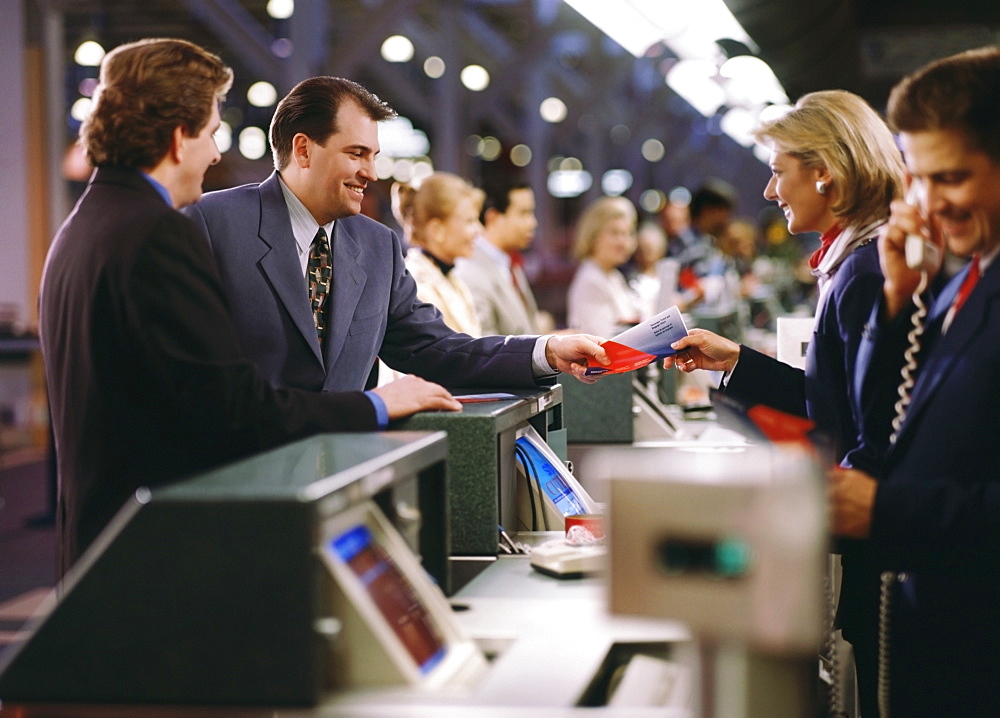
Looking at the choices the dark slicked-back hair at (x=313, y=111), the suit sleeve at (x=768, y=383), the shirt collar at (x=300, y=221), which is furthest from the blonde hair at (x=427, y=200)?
the suit sleeve at (x=768, y=383)

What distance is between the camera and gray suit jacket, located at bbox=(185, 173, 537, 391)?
2.69 m

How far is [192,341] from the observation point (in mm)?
1929

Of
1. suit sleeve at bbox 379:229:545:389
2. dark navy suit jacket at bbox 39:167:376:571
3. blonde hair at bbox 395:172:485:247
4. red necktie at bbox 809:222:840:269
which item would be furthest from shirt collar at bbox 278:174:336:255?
blonde hair at bbox 395:172:485:247

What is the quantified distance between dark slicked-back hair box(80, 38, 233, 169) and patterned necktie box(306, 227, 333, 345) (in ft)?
2.50

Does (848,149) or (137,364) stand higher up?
(848,149)

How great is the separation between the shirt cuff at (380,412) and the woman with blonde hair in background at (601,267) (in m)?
5.13

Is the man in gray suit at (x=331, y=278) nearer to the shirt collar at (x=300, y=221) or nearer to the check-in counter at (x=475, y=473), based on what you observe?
the shirt collar at (x=300, y=221)

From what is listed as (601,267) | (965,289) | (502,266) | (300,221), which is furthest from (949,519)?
(601,267)

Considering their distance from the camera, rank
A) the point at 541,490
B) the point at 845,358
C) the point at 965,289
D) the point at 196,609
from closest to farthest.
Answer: the point at 196,609, the point at 965,289, the point at 845,358, the point at 541,490

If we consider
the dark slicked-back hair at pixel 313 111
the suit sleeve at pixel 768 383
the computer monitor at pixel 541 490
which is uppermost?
the dark slicked-back hair at pixel 313 111

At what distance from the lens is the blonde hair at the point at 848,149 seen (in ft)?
8.48

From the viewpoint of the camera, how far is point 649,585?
4.39ft

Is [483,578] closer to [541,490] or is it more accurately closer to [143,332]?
[541,490]

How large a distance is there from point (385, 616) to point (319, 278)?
4.54ft
